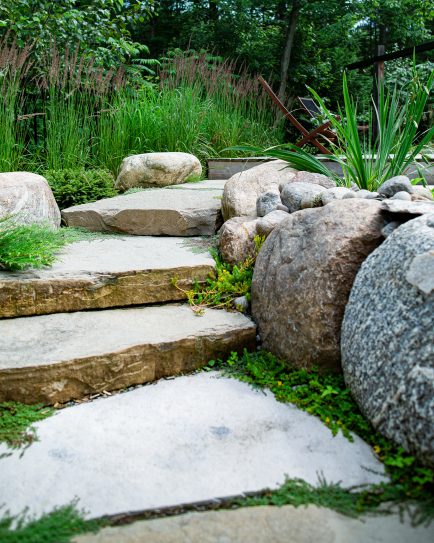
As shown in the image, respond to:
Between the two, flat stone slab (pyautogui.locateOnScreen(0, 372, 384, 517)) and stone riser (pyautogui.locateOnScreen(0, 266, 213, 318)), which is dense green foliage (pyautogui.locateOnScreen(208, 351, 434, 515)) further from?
stone riser (pyautogui.locateOnScreen(0, 266, 213, 318))

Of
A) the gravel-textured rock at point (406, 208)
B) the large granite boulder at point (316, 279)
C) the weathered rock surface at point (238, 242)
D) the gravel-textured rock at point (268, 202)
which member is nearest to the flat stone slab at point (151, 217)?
the gravel-textured rock at point (268, 202)

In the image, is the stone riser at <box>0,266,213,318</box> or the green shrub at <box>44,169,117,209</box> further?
the green shrub at <box>44,169,117,209</box>

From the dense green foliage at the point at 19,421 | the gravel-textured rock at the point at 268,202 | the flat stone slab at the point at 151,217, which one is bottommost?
the dense green foliage at the point at 19,421

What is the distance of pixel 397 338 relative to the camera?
5.89 feet

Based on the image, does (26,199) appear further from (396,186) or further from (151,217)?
(396,186)

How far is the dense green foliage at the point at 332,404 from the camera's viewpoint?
63.2 inches

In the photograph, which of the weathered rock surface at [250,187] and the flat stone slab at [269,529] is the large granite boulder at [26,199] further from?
the flat stone slab at [269,529]

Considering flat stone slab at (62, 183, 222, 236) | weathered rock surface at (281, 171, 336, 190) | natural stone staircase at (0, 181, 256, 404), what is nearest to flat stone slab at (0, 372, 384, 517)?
natural stone staircase at (0, 181, 256, 404)

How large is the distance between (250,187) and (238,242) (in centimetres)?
78

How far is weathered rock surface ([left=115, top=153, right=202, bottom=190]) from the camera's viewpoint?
497cm

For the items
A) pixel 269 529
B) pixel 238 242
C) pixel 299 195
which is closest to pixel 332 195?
pixel 299 195

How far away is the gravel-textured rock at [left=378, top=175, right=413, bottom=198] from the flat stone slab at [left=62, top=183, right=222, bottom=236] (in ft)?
4.49

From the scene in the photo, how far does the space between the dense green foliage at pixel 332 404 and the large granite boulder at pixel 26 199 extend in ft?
6.31

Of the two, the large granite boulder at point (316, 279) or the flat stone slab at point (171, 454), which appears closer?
the flat stone slab at point (171, 454)
